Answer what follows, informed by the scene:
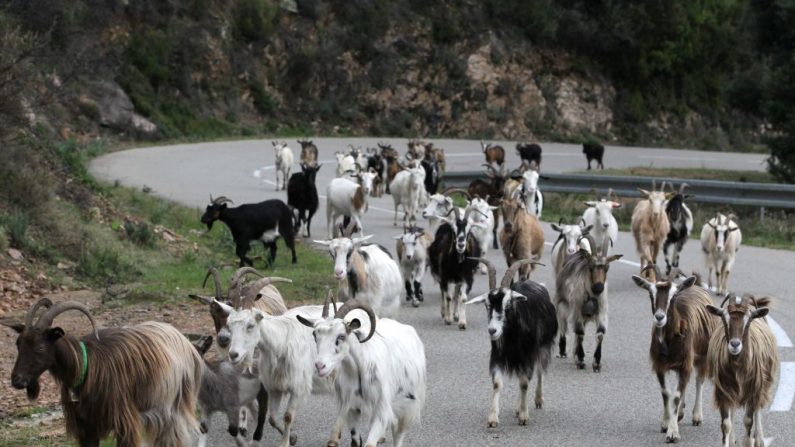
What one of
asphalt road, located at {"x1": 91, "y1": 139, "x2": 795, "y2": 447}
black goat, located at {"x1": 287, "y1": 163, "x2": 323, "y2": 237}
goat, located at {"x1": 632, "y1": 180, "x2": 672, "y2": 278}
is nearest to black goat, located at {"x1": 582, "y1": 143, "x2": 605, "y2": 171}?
asphalt road, located at {"x1": 91, "y1": 139, "x2": 795, "y2": 447}

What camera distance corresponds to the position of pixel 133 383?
878 centimetres

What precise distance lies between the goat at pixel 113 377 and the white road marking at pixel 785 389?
5.59 meters

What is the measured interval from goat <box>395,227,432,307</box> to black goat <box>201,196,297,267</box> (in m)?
2.97

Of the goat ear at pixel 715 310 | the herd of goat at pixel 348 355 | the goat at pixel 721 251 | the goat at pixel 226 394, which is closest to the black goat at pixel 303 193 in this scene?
the goat at pixel 721 251

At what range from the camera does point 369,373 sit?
954cm

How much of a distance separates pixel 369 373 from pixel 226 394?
123 centimetres

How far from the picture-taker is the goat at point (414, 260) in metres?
16.4

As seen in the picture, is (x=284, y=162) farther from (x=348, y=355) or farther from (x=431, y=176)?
(x=348, y=355)

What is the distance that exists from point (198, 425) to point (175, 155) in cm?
3131

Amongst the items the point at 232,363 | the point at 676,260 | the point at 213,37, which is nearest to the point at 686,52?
the point at 213,37

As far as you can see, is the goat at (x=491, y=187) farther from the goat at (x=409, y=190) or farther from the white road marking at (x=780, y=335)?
the white road marking at (x=780, y=335)

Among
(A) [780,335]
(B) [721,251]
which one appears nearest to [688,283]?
(A) [780,335]

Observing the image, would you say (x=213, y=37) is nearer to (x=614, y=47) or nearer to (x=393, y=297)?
(x=614, y=47)

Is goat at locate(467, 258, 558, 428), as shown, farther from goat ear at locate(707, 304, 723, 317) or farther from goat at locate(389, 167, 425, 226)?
goat at locate(389, 167, 425, 226)
